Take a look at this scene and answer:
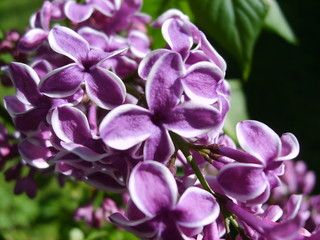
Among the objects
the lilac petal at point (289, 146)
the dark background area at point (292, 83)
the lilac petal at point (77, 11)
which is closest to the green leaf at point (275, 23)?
the lilac petal at point (77, 11)

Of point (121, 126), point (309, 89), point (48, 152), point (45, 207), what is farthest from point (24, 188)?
point (309, 89)

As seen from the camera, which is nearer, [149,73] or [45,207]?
[149,73]

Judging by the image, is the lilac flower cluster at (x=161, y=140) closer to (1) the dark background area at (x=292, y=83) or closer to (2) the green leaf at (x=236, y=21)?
(2) the green leaf at (x=236, y=21)

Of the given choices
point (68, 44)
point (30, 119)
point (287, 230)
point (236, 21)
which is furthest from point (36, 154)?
point (236, 21)

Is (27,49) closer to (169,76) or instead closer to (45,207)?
(169,76)

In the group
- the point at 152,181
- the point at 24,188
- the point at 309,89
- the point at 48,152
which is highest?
the point at 152,181

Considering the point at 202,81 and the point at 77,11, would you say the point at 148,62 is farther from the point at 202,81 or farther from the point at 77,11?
the point at 77,11

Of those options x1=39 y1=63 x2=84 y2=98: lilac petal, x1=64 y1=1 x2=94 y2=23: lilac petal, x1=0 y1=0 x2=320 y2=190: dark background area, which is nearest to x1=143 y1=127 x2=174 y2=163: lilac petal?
x1=39 y1=63 x2=84 y2=98: lilac petal
